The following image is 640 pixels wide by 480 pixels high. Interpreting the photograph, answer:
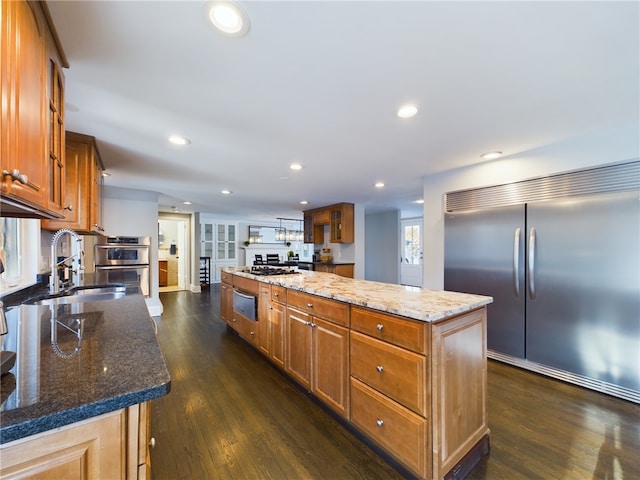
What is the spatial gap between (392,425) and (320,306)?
0.86 m

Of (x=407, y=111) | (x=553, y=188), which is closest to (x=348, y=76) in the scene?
(x=407, y=111)

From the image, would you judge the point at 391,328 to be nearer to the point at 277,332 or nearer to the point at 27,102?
the point at 277,332

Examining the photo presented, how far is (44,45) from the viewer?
3.69 feet

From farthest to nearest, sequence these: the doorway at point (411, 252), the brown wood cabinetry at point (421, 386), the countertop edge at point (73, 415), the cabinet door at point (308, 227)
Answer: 1. the doorway at point (411, 252)
2. the cabinet door at point (308, 227)
3. the brown wood cabinetry at point (421, 386)
4. the countertop edge at point (73, 415)

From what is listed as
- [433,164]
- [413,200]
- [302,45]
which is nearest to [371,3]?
[302,45]

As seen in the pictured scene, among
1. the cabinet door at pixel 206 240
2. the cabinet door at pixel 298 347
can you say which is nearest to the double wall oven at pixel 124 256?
the cabinet door at pixel 298 347

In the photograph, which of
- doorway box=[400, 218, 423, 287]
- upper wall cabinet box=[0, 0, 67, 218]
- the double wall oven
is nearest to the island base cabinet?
upper wall cabinet box=[0, 0, 67, 218]

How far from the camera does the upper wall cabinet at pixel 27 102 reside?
83cm

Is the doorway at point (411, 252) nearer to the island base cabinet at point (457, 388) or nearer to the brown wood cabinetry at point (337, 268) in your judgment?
the brown wood cabinetry at point (337, 268)

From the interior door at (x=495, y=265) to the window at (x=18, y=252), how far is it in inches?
161

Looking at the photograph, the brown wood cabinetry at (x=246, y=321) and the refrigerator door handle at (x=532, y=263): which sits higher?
the refrigerator door handle at (x=532, y=263)

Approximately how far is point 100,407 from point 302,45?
157cm

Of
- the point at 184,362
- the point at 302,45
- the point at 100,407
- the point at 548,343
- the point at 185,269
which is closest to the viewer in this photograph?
the point at 100,407

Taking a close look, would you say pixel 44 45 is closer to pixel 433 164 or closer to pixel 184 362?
pixel 184 362
